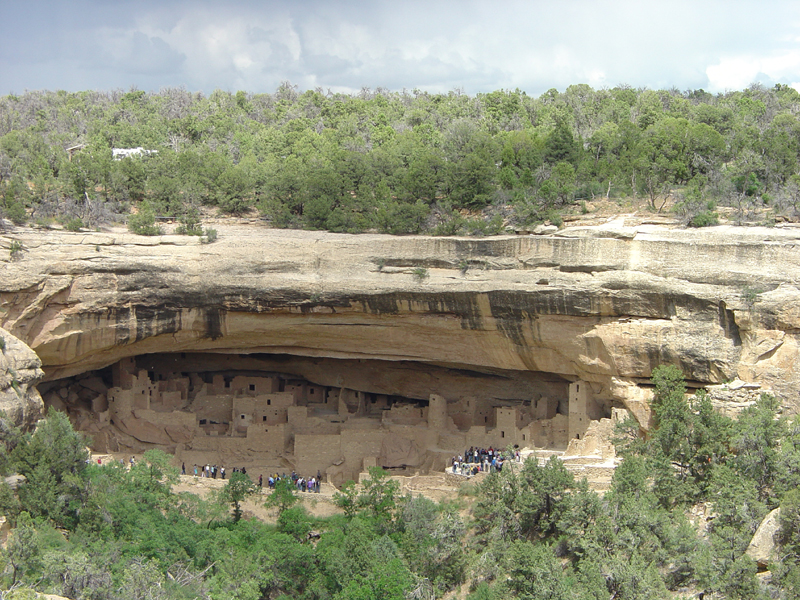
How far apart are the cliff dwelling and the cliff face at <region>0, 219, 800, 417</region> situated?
119 cm

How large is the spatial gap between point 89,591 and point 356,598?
3.93 metres

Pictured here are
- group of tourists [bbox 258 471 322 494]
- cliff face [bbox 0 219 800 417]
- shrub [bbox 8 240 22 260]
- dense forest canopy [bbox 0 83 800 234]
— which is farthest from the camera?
dense forest canopy [bbox 0 83 800 234]

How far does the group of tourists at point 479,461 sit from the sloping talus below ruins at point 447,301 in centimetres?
202

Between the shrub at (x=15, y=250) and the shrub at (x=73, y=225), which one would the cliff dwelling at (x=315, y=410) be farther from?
the shrub at (x=15, y=250)

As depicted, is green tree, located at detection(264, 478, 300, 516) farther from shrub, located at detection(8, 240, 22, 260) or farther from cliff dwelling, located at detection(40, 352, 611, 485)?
shrub, located at detection(8, 240, 22, 260)

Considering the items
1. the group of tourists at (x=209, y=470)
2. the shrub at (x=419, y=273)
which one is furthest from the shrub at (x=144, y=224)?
the shrub at (x=419, y=273)

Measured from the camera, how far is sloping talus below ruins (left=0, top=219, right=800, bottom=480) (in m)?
15.5

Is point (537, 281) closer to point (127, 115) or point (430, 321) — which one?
point (430, 321)

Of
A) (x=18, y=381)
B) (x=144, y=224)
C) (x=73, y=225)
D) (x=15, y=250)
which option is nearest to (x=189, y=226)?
(x=144, y=224)

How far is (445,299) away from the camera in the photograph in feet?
57.9

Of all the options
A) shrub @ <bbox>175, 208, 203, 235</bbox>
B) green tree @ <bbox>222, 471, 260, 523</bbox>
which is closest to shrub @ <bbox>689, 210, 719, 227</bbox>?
green tree @ <bbox>222, 471, 260, 523</bbox>

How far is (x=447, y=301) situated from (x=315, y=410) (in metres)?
5.35

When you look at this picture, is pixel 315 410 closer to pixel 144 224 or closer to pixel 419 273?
pixel 419 273

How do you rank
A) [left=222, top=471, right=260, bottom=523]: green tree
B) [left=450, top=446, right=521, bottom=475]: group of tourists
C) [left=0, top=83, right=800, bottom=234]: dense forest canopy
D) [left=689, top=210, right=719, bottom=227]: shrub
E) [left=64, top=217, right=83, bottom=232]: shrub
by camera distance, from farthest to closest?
[left=0, top=83, right=800, bottom=234]: dense forest canopy < [left=64, top=217, right=83, bottom=232]: shrub < [left=689, top=210, right=719, bottom=227]: shrub < [left=450, top=446, right=521, bottom=475]: group of tourists < [left=222, top=471, right=260, bottom=523]: green tree
